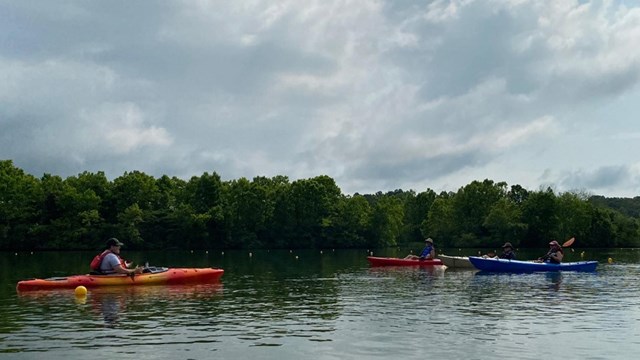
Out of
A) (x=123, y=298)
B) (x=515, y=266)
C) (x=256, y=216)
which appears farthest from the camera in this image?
(x=256, y=216)

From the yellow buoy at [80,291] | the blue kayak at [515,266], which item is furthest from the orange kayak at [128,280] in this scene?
the blue kayak at [515,266]

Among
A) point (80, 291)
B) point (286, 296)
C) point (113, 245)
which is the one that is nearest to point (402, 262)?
point (286, 296)

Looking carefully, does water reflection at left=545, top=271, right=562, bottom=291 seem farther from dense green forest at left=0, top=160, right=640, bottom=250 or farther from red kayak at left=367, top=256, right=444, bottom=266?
dense green forest at left=0, top=160, right=640, bottom=250

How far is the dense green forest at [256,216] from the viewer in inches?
3647

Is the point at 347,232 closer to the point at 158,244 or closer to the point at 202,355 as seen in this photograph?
the point at 158,244

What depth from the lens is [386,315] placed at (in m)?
19.9

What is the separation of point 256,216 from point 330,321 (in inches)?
3404

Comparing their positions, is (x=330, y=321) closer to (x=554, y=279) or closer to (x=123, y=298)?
(x=123, y=298)

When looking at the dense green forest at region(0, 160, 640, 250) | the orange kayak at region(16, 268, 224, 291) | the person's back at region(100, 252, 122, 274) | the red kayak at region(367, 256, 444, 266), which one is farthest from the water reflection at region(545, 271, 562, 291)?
the dense green forest at region(0, 160, 640, 250)

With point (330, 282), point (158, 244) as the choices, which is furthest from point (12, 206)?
point (330, 282)

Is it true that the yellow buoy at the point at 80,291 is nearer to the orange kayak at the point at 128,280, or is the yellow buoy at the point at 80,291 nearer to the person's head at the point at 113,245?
the orange kayak at the point at 128,280

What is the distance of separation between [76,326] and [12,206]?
8100 centimetres

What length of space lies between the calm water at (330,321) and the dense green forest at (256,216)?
66.8 meters

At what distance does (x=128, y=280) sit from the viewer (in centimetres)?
2830
